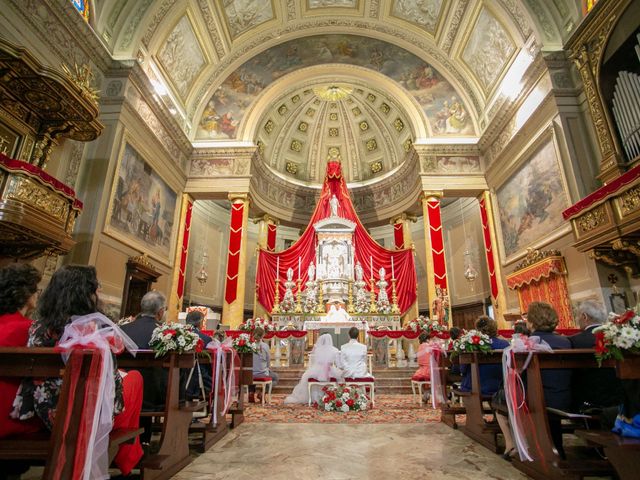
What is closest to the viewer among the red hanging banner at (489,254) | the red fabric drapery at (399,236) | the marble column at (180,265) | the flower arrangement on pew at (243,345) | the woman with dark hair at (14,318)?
the woman with dark hair at (14,318)

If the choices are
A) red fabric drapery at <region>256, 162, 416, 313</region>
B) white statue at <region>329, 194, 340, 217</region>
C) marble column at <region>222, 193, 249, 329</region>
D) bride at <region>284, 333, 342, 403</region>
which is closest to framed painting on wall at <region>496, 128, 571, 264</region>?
red fabric drapery at <region>256, 162, 416, 313</region>

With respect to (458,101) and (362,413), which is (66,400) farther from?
(458,101)

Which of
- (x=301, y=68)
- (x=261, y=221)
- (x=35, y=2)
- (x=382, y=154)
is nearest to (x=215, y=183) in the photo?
(x=261, y=221)

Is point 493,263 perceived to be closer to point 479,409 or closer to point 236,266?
point 236,266

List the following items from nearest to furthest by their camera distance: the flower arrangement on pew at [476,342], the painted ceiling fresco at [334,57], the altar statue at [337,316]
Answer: the flower arrangement on pew at [476,342] → the altar statue at [337,316] → the painted ceiling fresco at [334,57]

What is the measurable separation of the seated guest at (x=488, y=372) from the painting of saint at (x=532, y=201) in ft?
18.6

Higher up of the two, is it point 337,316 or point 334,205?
point 334,205

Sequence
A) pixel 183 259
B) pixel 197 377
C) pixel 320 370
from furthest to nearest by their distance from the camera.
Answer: pixel 183 259, pixel 320 370, pixel 197 377

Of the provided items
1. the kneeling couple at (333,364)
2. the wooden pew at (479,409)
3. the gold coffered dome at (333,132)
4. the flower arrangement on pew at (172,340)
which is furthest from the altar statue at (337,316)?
the gold coffered dome at (333,132)

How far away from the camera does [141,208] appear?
9.73 metres

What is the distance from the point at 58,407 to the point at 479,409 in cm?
355

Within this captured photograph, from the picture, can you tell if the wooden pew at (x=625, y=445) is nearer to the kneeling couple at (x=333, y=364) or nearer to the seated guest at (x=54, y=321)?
the seated guest at (x=54, y=321)

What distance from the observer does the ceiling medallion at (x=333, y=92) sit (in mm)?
15617

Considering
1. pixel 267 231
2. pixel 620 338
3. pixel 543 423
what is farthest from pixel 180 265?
pixel 620 338
